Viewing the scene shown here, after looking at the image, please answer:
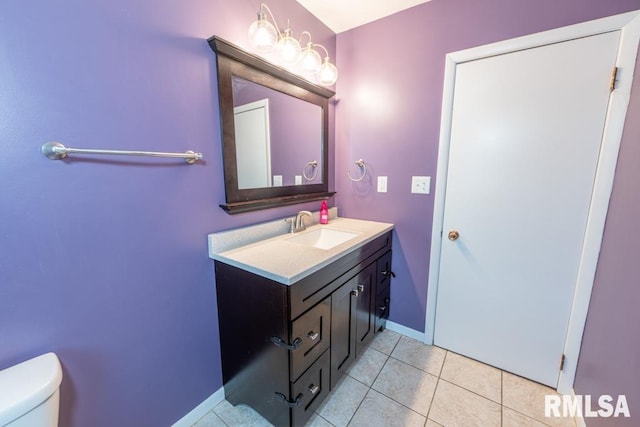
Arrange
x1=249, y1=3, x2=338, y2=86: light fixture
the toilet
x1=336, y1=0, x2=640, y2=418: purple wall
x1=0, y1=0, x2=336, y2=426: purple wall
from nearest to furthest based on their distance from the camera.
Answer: the toilet, x1=0, y1=0, x2=336, y2=426: purple wall, x1=336, y1=0, x2=640, y2=418: purple wall, x1=249, y1=3, x2=338, y2=86: light fixture

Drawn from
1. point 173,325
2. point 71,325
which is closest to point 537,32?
point 173,325

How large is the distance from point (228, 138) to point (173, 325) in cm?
93

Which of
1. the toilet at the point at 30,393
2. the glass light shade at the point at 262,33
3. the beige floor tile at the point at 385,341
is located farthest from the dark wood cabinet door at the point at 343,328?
the glass light shade at the point at 262,33

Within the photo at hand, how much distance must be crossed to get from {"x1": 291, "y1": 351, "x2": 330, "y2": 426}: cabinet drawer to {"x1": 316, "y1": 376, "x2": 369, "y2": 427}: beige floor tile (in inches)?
3.4

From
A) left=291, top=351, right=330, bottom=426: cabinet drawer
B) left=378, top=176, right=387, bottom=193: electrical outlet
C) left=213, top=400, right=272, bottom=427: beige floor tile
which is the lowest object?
left=213, top=400, right=272, bottom=427: beige floor tile

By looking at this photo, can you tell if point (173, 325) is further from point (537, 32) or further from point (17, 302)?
point (537, 32)

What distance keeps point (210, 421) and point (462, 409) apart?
1.34m

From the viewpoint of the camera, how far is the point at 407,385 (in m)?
1.54

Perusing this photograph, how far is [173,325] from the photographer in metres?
1.18

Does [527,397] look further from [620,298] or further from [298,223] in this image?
[298,223]

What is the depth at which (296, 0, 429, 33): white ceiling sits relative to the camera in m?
1.62

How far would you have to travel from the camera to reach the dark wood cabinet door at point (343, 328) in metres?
1.36

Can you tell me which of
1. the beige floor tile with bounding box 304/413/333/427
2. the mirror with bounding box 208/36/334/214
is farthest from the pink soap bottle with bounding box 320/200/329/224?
the beige floor tile with bounding box 304/413/333/427

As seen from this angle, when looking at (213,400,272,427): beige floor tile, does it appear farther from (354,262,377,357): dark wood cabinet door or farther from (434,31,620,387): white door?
(434,31,620,387): white door
